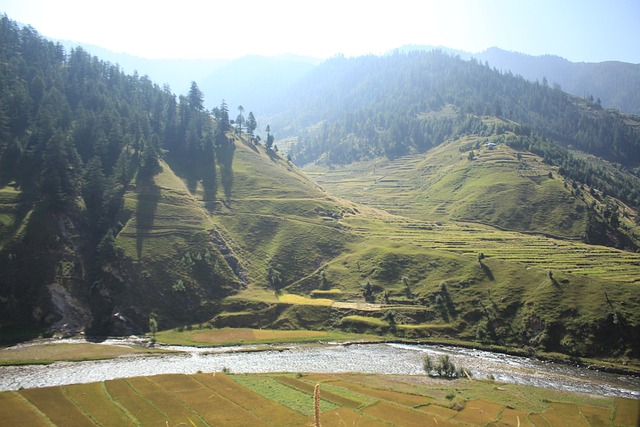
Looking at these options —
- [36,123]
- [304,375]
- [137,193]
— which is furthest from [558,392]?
[36,123]

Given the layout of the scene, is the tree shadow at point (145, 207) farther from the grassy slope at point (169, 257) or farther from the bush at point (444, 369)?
the bush at point (444, 369)

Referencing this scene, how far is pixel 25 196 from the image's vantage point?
5074 inches

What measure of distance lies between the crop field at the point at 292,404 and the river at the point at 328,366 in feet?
26.0

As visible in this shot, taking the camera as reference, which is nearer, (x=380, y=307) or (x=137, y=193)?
(x=380, y=307)

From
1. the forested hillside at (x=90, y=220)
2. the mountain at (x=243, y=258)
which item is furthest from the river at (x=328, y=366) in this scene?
the forested hillside at (x=90, y=220)

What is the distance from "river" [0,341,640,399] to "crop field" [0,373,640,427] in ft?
26.0

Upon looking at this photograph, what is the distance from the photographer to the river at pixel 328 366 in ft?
261

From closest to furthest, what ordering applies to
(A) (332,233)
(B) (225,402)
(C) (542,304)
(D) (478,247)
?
(B) (225,402) < (C) (542,304) < (D) (478,247) < (A) (332,233)

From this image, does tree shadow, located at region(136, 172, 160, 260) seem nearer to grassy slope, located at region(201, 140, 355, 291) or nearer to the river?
grassy slope, located at region(201, 140, 355, 291)

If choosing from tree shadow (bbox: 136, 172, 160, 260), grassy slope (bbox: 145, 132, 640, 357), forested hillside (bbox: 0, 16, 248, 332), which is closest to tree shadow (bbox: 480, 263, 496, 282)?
grassy slope (bbox: 145, 132, 640, 357)

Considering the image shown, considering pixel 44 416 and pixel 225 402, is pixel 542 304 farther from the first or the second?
pixel 44 416

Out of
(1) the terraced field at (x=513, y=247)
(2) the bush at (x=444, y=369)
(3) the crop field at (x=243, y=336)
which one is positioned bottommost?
(3) the crop field at (x=243, y=336)

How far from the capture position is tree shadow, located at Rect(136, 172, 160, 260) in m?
134

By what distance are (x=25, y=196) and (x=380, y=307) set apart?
105 metres
